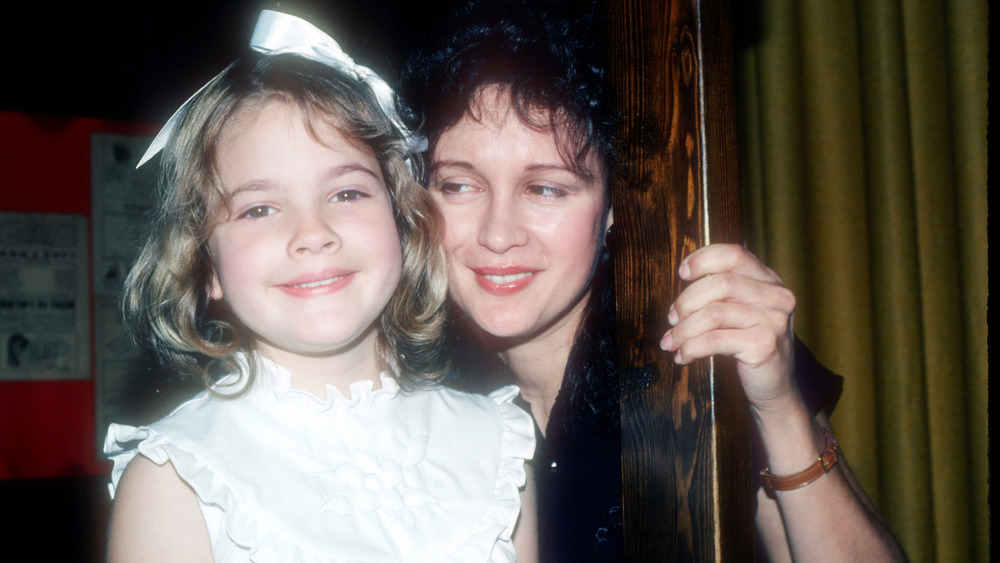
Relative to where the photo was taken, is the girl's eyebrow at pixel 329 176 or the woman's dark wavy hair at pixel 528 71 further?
the woman's dark wavy hair at pixel 528 71

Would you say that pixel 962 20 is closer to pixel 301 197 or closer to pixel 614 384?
pixel 614 384

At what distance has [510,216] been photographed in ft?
3.75

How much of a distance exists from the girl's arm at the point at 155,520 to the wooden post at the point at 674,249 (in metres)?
0.59

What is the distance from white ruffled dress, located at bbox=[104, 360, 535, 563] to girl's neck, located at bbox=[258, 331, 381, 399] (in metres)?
0.02

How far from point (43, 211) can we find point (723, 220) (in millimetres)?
1936

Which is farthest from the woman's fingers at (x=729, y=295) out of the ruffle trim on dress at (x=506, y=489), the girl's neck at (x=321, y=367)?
the girl's neck at (x=321, y=367)

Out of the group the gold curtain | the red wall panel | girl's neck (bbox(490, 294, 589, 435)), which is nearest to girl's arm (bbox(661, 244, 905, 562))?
girl's neck (bbox(490, 294, 589, 435))

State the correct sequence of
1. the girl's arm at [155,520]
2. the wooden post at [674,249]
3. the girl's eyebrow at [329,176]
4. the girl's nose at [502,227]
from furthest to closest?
1. the girl's nose at [502,227]
2. the girl's eyebrow at [329,176]
3. the girl's arm at [155,520]
4. the wooden post at [674,249]

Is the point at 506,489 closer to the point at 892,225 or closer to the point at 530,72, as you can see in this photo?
the point at 530,72

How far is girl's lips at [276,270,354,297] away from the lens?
1.01 metres

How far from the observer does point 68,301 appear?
1.96 meters

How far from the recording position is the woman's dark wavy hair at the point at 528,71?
3.79 ft

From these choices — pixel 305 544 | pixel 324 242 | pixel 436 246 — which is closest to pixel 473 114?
pixel 436 246

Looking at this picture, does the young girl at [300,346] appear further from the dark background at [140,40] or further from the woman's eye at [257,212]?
the dark background at [140,40]
